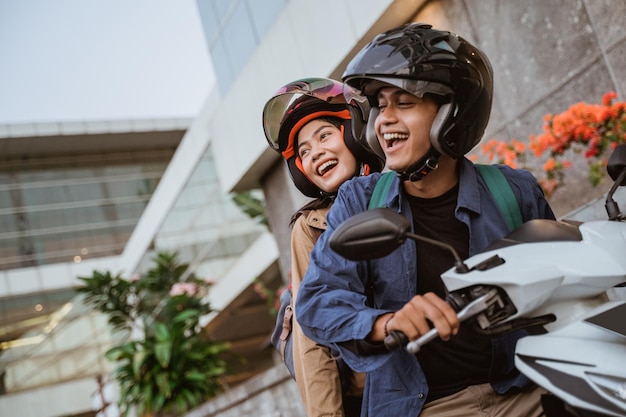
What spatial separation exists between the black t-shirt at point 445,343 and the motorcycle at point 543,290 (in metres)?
0.36

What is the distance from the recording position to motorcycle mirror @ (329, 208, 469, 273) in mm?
1488

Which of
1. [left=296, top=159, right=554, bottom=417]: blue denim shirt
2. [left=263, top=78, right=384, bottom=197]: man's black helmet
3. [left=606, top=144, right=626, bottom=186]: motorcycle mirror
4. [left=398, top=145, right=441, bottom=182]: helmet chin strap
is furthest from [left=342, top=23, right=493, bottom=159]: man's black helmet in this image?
[left=263, top=78, right=384, bottom=197]: man's black helmet

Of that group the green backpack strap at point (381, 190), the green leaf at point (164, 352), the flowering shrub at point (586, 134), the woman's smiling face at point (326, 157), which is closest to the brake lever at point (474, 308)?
the green backpack strap at point (381, 190)

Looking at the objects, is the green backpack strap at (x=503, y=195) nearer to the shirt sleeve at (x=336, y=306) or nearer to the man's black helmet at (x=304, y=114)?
the shirt sleeve at (x=336, y=306)

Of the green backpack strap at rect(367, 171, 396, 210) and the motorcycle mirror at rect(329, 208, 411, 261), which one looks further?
the green backpack strap at rect(367, 171, 396, 210)

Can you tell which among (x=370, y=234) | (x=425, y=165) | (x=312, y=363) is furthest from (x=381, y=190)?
(x=312, y=363)

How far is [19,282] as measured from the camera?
103 feet

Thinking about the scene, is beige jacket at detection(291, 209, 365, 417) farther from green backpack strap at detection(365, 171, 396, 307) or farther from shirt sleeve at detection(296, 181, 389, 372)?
shirt sleeve at detection(296, 181, 389, 372)

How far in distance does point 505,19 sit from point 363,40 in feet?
5.26

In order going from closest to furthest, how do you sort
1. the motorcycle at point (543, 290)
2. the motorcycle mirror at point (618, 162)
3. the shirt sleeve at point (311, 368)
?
the motorcycle at point (543, 290)
the motorcycle mirror at point (618, 162)
the shirt sleeve at point (311, 368)

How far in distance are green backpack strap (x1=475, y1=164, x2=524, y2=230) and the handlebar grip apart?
1.83 feet

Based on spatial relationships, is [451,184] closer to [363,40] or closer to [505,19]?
[505,19]

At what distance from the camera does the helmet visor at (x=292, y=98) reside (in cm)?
288

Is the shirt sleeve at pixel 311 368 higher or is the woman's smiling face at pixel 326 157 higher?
the woman's smiling face at pixel 326 157
